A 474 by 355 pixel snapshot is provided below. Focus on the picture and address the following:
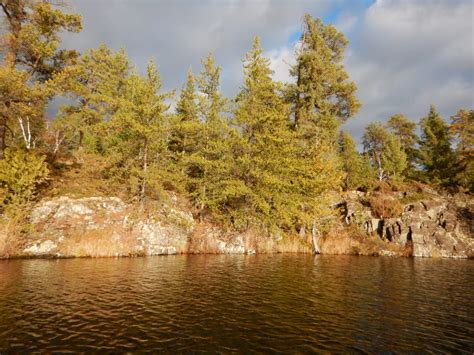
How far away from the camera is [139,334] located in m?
9.78

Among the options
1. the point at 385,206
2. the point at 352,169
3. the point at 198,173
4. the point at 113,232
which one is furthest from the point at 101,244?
the point at 352,169

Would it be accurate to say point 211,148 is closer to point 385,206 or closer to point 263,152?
point 263,152

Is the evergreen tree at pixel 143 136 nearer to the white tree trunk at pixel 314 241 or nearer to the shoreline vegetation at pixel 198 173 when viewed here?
the shoreline vegetation at pixel 198 173

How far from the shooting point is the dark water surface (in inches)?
371

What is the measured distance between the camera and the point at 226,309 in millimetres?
12516

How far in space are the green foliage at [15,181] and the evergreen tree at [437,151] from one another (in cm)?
5293

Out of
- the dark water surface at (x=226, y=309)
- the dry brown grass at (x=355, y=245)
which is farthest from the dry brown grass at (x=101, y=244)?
the dry brown grass at (x=355, y=245)

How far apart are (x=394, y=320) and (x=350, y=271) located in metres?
10.3

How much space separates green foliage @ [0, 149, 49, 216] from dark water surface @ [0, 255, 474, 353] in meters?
5.01

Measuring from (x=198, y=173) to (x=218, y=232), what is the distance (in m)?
9.27

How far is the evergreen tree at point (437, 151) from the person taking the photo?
4969cm

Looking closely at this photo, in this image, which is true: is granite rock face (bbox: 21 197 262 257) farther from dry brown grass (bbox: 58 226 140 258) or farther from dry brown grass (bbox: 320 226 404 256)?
dry brown grass (bbox: 320 226 404 256)

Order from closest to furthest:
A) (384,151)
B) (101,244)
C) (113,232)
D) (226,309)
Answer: (226,309)
(101,244)
(113,232)
(384,151)

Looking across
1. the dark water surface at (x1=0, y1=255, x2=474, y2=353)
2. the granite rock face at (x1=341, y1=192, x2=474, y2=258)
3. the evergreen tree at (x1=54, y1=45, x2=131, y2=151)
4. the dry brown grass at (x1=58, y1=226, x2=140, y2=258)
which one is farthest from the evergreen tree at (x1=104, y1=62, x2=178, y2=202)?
the granite rock face at (x1=341, y1=192, x2=474, y2=258)
